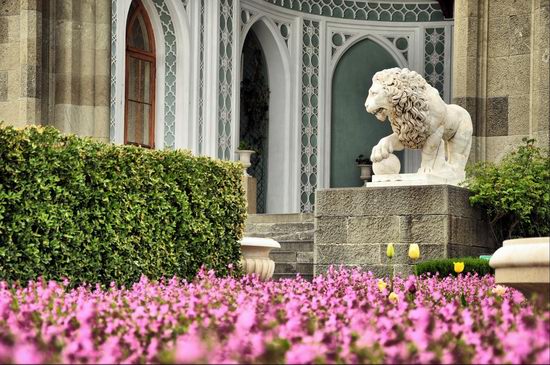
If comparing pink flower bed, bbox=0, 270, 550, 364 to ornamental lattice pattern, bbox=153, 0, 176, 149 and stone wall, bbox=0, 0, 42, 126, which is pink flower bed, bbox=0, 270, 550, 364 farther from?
ornamental lattice pattern, bbox=153, 0, 176, 149

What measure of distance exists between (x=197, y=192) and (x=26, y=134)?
2.29m

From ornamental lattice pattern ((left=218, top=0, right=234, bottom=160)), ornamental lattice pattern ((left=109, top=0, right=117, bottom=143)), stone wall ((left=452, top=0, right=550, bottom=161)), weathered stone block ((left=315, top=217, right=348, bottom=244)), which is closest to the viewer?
weathered stone block ((left=315, top=217, right=348, bottom=244))

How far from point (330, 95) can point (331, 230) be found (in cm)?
791

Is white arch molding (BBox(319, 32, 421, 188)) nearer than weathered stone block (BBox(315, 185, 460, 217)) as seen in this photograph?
No

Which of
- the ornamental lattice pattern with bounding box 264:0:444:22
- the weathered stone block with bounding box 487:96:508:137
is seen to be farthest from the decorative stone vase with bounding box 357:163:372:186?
the weathered stone block with bounding box 487:96:508:137

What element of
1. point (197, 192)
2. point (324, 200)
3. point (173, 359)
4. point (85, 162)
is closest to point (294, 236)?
point (324, 200)

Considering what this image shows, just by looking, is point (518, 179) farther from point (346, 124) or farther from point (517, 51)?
point (346, 124)

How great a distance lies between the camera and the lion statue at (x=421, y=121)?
12.3 m

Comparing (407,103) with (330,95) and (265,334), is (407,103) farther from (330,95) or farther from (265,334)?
(265,334)

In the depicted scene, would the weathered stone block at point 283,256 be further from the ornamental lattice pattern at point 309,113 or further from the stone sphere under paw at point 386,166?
the ornamental lattice pattern at point 309,113

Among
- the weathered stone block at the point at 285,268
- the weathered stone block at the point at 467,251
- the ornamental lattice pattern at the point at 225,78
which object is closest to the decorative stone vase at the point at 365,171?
the ornamental lattice pattern at the point at 225,78

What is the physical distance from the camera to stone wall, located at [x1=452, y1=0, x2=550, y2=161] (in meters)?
15.3

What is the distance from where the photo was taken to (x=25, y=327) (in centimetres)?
491

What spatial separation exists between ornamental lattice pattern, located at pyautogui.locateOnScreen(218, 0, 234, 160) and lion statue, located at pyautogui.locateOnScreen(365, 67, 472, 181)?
17.8 feet
